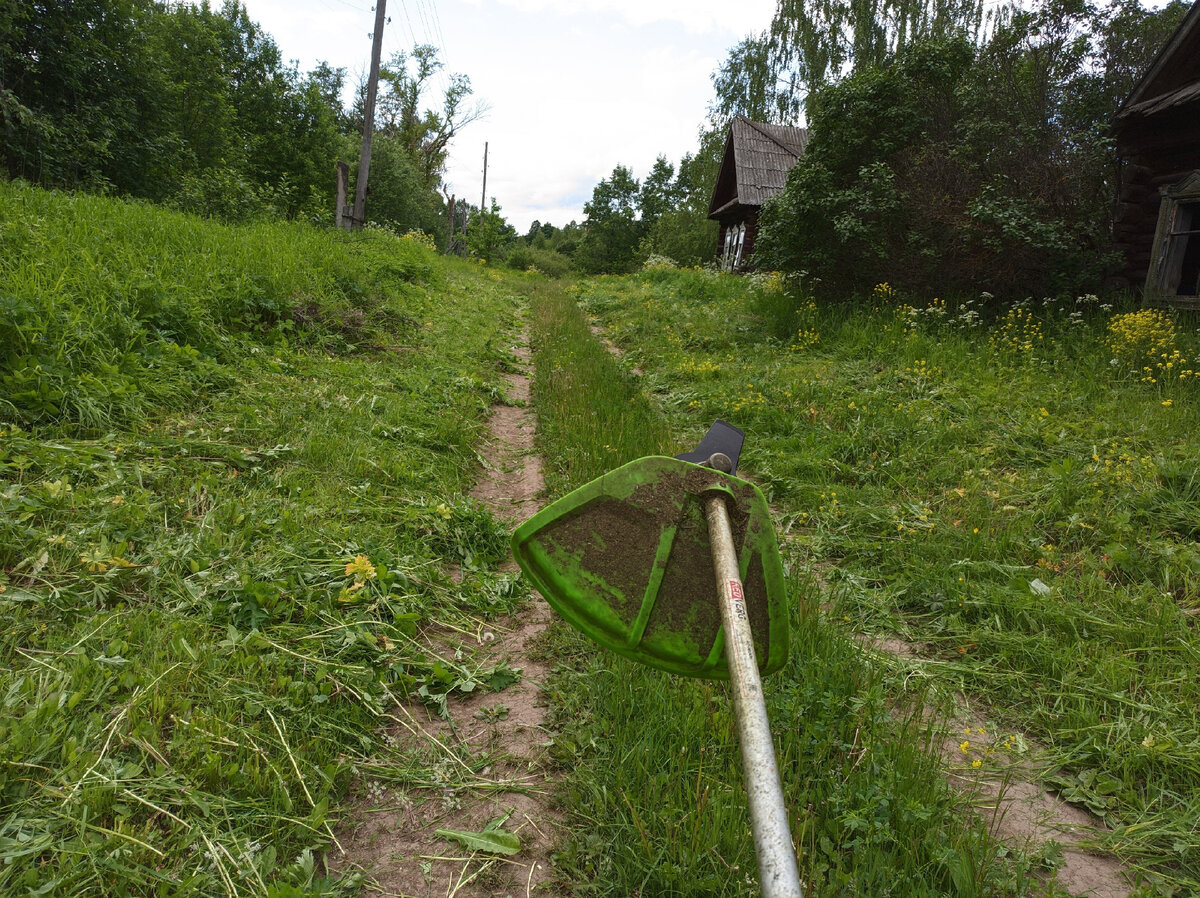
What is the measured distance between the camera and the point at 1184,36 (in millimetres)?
7699

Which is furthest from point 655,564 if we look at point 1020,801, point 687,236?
point 687,236

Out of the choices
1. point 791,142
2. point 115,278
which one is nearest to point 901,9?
point 791,142

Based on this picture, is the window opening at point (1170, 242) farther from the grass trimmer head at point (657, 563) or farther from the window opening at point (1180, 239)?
the grass trimmer head at point (657, 563)

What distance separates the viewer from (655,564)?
156cm

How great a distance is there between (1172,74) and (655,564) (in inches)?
440

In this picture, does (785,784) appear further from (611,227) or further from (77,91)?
(611,227)

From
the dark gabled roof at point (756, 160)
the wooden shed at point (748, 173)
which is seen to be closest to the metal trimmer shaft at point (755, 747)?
the wooden shed at point (748, 173)

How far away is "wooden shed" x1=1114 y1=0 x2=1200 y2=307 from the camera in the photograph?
7.75 m

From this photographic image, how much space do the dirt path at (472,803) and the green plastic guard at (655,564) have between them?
76 cm

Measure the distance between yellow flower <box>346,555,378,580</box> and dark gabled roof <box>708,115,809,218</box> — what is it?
22611 millimetres

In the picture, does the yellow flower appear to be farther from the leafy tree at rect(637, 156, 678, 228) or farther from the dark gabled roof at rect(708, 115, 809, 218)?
the leafy tree at rect(637, 156, 678, 228)

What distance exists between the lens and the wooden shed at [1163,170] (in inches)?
305

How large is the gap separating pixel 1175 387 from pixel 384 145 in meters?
36.9

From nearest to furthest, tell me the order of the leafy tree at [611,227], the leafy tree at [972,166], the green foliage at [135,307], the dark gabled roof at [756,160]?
1. the green foliage at [135,307]
2. the leafy tree at [972,166]
3. the dark gabled roof at [756,160]
4. the leafy tree at [611,227]
